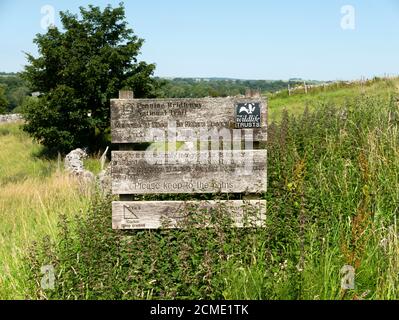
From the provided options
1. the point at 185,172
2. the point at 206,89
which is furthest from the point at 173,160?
the point at 206,89

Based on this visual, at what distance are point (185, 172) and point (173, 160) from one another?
18 centimetres

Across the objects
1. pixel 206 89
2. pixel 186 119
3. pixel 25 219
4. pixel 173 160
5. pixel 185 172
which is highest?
pixel 206 89

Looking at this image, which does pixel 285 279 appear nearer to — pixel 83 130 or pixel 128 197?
pixel 128 197

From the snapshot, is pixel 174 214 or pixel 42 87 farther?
pixel 42 87

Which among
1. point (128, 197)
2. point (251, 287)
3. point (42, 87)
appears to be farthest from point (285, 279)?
point (42, 87)

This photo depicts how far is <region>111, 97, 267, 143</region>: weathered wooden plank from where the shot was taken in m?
4.86

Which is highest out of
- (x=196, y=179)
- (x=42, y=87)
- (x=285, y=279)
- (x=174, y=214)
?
(x=42, y=87)

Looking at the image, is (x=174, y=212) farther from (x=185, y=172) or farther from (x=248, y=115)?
(x=248, y=115)

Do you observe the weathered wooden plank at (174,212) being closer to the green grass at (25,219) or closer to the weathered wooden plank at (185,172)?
the weathered wooden plank at (185,172)

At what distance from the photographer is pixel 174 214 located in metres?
4.81

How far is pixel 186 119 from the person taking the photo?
4887mm

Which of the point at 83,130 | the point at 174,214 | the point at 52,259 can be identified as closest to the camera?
the point at 52,259
